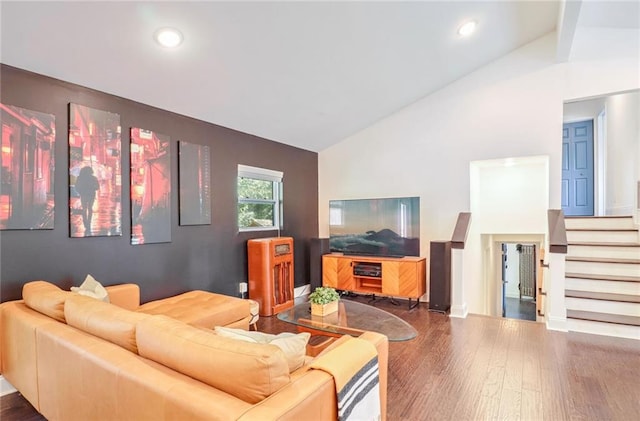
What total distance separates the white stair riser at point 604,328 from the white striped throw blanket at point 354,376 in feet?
10.5

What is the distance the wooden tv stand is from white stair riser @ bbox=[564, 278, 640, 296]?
1751 mm

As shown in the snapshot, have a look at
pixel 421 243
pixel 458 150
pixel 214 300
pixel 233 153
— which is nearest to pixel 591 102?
pixel 458 150

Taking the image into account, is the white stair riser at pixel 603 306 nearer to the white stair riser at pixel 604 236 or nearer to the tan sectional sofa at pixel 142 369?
the white stair riser at pixel 604 236

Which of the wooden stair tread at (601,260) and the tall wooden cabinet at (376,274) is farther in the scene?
the tall wooden cabinet at (376,274)

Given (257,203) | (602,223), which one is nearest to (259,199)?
(257,203)

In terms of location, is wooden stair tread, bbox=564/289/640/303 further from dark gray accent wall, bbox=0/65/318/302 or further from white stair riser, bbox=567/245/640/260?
dark gray accent wall, bbox=0/65/318/302

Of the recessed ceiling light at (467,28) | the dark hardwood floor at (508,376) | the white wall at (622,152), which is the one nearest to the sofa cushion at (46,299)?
the dark hardwood floor at (508,376)

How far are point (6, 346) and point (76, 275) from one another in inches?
27.5

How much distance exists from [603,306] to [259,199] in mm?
4355

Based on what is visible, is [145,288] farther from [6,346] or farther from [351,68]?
[351,68]

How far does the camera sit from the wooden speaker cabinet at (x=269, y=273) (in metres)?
4.29

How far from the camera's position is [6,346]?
228 cm

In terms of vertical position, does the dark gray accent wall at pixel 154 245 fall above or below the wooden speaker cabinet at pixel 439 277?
above

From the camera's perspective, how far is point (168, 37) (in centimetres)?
265
